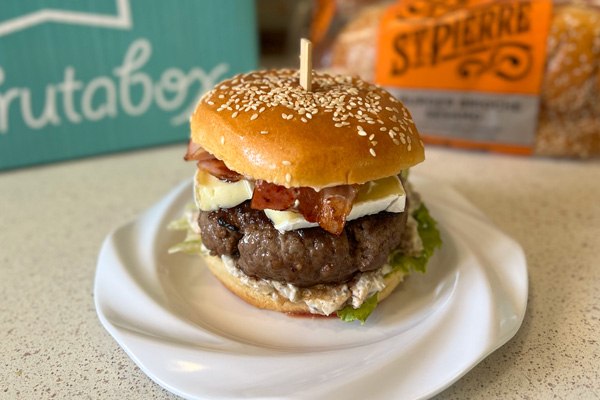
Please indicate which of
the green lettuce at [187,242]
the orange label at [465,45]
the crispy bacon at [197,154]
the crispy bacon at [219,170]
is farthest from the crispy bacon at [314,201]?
the orange label at [465,45]

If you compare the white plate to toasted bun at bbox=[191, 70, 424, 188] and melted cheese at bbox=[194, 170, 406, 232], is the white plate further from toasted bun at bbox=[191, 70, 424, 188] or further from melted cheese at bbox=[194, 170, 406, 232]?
toasted bun at bbox=[191, 70, 424, 188]

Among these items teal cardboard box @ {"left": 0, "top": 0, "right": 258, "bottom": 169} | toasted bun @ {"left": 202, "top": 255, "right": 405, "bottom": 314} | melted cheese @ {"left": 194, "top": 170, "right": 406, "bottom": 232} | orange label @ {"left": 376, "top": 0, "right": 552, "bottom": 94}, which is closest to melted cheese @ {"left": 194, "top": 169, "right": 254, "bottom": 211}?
melted cheese @ {"left": 194, "top": 170, "right": 406, "bottom": 232}

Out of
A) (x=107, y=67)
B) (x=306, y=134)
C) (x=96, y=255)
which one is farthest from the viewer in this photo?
(x=107, y=67)

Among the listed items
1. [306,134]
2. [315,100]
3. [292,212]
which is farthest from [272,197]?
[315,100]

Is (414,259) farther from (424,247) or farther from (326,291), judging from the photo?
(326,291)

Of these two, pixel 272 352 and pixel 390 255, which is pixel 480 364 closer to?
pixel 390 255

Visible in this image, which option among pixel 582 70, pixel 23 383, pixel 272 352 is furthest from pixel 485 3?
pixel 23 383

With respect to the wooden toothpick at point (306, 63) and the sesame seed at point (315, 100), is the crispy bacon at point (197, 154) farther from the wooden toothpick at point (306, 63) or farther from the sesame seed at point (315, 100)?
the wooden toothpick at point (306, 63)
